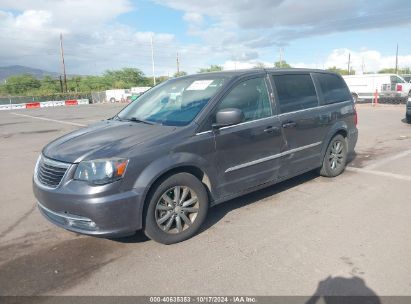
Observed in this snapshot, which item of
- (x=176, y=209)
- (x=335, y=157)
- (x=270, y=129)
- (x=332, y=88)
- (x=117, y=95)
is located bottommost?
(x=176, y=209)

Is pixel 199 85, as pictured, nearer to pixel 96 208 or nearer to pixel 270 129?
pixel 270 129

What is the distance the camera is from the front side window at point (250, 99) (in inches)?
174

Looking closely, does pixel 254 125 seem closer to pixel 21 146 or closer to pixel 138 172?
pixel 138 172

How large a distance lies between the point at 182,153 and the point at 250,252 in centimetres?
121

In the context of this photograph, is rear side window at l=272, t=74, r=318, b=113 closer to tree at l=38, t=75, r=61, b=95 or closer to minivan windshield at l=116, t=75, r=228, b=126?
minivan windshield at l=116, t=75, r=228, b=126

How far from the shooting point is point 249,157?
450cm

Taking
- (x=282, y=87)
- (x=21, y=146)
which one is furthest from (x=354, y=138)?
(x=21, y=146)

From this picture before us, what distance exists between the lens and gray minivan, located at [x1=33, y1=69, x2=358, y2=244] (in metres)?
3.50

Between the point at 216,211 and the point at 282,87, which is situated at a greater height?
the point at 282,87

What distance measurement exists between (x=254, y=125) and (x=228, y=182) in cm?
79

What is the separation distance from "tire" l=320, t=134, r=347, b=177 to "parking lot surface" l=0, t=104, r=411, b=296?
452 millimetres

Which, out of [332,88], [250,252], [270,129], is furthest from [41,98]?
[250,252]

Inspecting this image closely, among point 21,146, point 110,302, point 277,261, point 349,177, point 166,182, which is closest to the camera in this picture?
point 110,302

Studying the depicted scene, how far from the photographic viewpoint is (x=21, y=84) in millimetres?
81562
